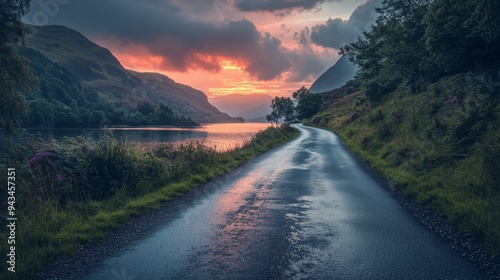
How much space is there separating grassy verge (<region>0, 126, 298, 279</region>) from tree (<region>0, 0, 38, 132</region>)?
50.7 feet

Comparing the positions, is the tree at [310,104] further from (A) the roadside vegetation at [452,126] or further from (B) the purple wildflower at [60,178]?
(B) the purple wildflower at [60,178]

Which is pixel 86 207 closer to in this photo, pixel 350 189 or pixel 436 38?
pixel 350 189

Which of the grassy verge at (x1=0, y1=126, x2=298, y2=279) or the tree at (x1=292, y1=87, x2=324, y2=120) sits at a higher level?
the tree at (x1=292, y1=87, x2=324, y2=120)

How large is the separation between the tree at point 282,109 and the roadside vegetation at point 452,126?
112981mm

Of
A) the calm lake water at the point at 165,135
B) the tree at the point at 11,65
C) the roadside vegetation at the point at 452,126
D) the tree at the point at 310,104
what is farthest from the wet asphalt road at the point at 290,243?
the tree at the point at 310,104

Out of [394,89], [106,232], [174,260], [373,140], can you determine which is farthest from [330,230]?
[394,89]

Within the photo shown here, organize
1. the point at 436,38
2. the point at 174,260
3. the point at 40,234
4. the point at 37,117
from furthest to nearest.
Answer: the point at 37,117 → the point at 436,38 → the point at 40,234 → the point at 174,260

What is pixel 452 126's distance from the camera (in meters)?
12.9

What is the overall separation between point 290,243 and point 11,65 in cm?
2681

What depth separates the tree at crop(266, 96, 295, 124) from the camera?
141375 mm

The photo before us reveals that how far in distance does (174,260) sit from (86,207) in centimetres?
380

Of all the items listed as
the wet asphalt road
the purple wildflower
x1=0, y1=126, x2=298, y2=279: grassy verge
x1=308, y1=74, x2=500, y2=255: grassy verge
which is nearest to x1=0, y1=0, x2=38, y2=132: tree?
x1=0, y1=126, x2=298, y2=279: grassy verge

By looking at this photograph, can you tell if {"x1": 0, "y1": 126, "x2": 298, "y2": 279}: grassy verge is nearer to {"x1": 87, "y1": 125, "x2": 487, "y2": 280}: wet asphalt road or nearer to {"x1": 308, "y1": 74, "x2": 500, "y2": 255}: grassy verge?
{"x1": 87, "y1": 125, "x2": 487, "y2": 280}: wet asphalt road

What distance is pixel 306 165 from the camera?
15.5 m
